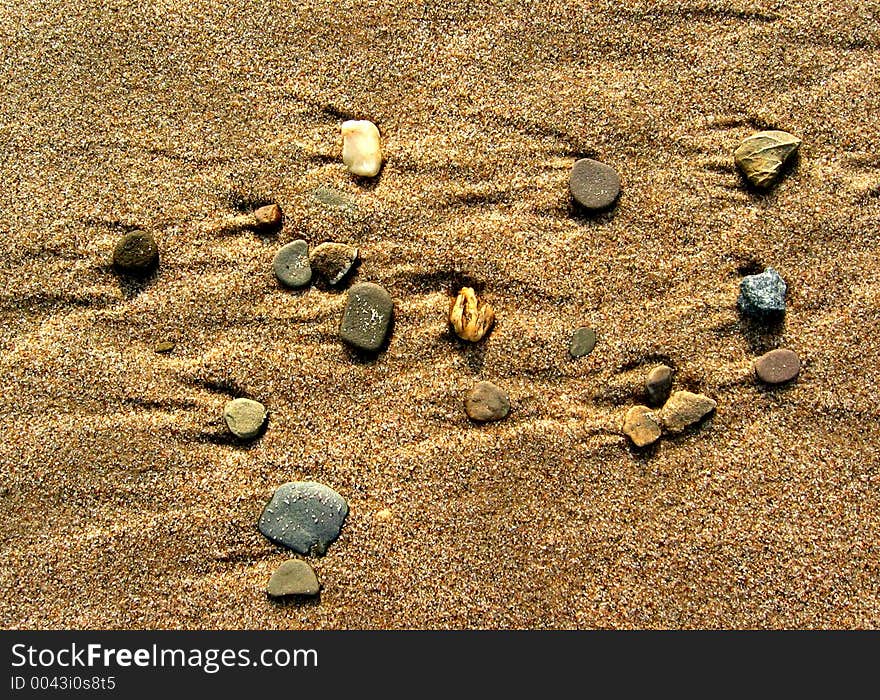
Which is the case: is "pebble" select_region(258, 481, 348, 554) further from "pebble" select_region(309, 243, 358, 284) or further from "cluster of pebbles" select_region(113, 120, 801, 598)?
"pebble" select_region(309, 243, 358, 284)

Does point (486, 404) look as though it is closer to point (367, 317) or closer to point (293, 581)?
point (367, 317)

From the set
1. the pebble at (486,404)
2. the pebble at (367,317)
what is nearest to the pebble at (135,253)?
the pebble at (367,317)

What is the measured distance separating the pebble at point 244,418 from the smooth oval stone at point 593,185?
1132 mm

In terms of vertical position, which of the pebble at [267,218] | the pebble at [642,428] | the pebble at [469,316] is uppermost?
the pebble at [267,218]

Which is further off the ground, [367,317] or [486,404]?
[367,317]

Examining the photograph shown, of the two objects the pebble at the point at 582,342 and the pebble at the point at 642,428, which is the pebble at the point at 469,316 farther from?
the pebble at the point at 642,428

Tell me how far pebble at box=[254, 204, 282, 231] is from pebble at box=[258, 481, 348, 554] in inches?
30.4

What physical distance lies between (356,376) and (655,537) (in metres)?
0.98

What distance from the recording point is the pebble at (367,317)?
178cm

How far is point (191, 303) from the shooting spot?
71.7 inches

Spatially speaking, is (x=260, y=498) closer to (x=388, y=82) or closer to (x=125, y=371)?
(x=125, y=371)

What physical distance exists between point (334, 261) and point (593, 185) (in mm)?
803

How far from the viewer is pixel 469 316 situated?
1.76 metres

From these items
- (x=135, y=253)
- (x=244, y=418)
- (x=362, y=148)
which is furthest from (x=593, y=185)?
(x=135, y=253)
